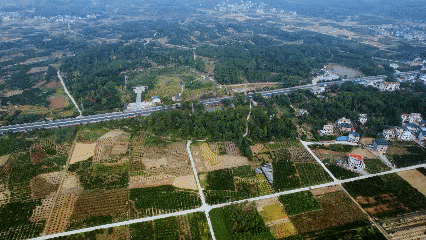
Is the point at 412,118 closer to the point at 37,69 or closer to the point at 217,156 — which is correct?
the point at 217,156

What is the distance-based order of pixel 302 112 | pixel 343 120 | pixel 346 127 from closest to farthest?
1. pixel 346 127
2. pixel 343 120
3. pixel 302 112

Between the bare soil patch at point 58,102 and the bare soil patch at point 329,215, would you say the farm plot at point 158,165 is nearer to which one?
the bare soil patch at point 329,215

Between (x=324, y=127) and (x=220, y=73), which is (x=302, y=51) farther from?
(x=324, y=127)

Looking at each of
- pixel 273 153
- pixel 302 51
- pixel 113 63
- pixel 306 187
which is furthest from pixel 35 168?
pixel 302 51

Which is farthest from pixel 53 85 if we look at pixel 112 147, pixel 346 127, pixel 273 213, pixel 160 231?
pixel 346 127

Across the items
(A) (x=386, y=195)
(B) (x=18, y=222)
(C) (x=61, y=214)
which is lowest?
(B) (x=18, y=222)

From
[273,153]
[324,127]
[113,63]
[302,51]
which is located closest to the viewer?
[273,153]

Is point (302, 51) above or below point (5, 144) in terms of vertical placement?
above
